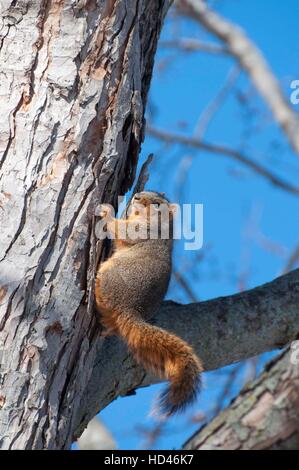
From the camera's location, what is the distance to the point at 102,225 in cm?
293

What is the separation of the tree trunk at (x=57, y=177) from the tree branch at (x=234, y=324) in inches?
21.3

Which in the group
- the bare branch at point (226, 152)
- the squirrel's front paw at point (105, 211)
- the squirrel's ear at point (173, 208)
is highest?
the bare branch at point (226, 152)

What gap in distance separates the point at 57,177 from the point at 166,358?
0.89 metres

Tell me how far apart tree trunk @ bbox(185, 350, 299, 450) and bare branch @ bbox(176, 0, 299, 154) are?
5209 millimetres

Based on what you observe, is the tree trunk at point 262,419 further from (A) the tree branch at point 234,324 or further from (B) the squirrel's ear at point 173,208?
(B) the squirrel's ear at point 173,208

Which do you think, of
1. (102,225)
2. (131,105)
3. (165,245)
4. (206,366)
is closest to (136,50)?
(131,105)

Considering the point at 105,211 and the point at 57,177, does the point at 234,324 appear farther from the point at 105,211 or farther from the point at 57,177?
the point at 57,177

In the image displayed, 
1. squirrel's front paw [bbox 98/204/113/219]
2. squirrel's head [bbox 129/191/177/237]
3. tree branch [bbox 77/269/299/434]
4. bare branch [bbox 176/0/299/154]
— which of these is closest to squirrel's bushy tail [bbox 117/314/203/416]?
tree branch [bbox 77/269/299/434]

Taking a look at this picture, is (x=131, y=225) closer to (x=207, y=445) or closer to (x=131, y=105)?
(x=131, y=105)

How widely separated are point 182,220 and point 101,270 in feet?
3.49

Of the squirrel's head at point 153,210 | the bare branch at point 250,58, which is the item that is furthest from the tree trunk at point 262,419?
the bare branch at point 250,58

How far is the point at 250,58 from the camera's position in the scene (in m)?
8.05

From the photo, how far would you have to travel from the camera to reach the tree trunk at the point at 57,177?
262 cm

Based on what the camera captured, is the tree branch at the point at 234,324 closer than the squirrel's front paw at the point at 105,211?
No
